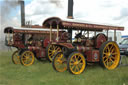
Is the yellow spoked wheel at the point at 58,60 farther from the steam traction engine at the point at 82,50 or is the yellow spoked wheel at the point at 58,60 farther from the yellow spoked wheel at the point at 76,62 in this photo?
the yellow spoked wheel at the point at 76,62

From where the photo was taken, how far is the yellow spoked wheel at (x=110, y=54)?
5.27 meters

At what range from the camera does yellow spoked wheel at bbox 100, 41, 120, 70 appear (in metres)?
5.27

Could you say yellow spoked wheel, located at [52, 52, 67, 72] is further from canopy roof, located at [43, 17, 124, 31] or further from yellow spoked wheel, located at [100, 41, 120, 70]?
yellow spoked wheel, located at [100, 41, 120, 70]

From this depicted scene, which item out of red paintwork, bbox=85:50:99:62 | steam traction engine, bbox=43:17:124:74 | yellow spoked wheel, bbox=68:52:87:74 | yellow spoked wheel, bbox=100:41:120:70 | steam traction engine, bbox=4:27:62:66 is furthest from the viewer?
steam traction engine, bbox=4:27:62:66

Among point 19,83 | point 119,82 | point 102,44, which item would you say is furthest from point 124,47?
point 19,83

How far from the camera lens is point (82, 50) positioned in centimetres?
518

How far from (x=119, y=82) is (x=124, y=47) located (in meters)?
4.95

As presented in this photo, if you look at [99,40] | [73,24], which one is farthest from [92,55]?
[73,24]

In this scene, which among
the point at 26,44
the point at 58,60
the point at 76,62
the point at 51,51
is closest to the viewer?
the point at 76,62

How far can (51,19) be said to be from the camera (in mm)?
4957

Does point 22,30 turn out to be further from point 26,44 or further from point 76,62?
point 76,62

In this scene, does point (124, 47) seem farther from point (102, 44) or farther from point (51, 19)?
point (51, 19)

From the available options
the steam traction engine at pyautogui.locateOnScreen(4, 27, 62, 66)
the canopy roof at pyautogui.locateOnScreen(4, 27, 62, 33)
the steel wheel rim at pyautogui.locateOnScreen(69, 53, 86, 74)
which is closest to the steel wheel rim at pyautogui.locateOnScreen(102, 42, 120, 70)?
the steel wheel rim at pyautogui.locateOnScreen(69, 53, 86, 74)

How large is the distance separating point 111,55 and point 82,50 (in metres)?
1.23
